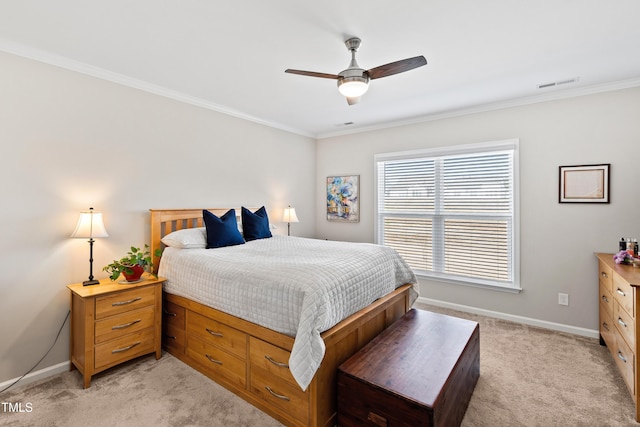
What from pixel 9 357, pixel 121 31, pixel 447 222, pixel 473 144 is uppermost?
pixel 121 31

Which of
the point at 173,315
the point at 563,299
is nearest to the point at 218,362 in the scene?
the point at 173,315

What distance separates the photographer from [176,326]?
274 cm

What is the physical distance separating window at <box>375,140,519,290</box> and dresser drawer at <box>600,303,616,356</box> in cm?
79

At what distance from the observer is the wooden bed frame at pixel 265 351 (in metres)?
1.85

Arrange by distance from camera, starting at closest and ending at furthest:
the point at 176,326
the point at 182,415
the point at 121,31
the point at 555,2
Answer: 1. the point at 555,2
2. the point at 182,415
3. the point at 121,31
4. the point at 176,326

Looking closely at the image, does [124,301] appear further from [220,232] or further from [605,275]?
[605,275]

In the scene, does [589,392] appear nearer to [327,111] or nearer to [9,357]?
[327,111]

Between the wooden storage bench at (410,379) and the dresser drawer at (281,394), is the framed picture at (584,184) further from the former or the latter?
the dresser drawer at (281,394)

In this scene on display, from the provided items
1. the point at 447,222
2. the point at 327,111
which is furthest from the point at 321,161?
the point at 447,222

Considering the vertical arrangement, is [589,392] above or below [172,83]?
below

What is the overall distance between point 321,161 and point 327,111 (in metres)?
1.39

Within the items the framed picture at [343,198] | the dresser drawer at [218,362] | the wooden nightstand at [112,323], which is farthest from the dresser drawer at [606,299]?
the wooden nightstand at [112,323]

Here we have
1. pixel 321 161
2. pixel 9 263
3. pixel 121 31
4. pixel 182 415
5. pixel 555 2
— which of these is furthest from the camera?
pixel 321 161

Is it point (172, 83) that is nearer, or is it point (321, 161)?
point (172, 83)
